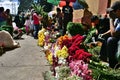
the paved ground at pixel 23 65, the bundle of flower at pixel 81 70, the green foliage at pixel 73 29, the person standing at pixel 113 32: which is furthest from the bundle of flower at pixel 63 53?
the green foliage at pixel 73 29

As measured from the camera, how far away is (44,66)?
1106cm

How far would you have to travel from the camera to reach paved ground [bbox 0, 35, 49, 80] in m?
9.55

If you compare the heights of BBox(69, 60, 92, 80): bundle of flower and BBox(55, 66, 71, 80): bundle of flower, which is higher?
BBox(69, 60, 92, 80): bundle of flower

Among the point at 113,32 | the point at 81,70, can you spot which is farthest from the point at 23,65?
the point at 81,70

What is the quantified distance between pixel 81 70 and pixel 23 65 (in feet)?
15.4

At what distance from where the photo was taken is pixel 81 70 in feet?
22.2

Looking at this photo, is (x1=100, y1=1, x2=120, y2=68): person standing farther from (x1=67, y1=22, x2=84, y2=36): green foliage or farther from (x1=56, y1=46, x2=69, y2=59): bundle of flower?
(x1=67, y1=22, x2=84, y2=36): green foliage

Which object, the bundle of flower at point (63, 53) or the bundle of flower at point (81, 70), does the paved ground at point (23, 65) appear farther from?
the bundle of flower at point (81, 70)

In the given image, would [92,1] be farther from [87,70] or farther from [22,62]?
[87,70]

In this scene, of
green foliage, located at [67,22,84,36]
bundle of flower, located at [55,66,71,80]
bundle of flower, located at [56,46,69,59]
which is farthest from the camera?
green foliage, located at [67,22,84,36]

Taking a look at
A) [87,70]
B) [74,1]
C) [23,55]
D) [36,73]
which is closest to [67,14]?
[74,1]

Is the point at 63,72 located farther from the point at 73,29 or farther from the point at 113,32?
the point at 73,29

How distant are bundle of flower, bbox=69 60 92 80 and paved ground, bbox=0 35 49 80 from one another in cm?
239

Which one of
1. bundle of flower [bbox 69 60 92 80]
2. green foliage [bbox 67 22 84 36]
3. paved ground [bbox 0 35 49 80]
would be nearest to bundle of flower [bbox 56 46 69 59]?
bundle of flower [bbox 69 60 92 80]
